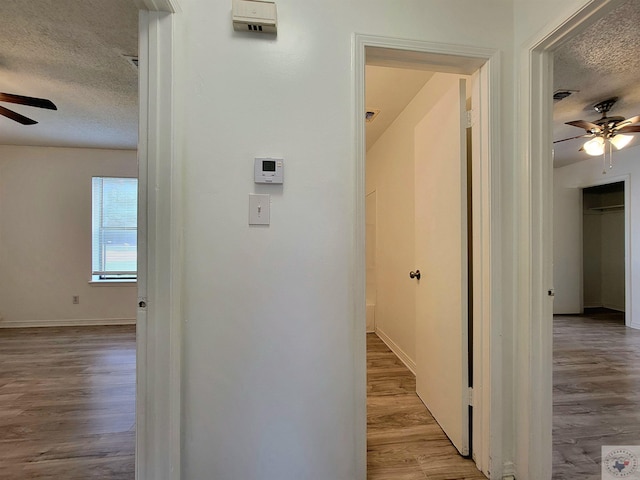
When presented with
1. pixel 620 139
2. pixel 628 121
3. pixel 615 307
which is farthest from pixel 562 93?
pixel 615 307

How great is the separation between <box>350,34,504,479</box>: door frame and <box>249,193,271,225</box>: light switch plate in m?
0.39

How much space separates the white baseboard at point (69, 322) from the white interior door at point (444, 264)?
4185 mm

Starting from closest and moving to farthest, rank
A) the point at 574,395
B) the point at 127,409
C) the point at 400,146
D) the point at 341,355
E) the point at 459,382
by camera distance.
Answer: the point at 341,355 < the point at 459,382 < the point at 127,409 < the point at 574,395 < the point at 400,146

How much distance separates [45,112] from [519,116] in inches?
163

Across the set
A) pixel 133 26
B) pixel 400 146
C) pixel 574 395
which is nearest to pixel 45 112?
pixel 133 26

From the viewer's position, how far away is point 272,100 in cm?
122

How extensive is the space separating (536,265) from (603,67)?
6.40 feet

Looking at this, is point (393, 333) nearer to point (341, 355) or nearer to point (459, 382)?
point (459, 382)

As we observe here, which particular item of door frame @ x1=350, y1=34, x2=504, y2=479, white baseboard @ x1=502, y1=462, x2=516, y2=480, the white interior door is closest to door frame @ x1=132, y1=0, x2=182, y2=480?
door frame @ x1=350, y1=34, x2=504, y2=479

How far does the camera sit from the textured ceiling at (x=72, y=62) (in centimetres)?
158

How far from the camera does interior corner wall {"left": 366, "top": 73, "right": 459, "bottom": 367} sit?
2504 mm

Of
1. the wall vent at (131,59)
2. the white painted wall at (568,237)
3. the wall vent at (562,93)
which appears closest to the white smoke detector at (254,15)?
the wall vent at (131,59)

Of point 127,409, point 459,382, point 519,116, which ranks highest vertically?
point 519,116

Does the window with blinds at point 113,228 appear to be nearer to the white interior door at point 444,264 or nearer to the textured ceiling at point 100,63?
the textured ceiling at point 100,63
